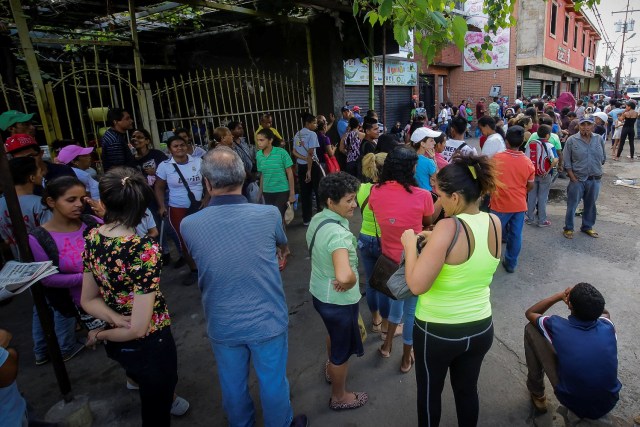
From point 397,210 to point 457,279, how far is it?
955mm

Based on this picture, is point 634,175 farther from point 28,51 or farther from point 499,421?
point 28,51

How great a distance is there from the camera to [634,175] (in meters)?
9.04

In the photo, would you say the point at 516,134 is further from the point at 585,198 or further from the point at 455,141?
the point at 585,198

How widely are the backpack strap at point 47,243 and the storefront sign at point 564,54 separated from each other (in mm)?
27665

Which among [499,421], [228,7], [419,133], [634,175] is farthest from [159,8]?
[634,175]

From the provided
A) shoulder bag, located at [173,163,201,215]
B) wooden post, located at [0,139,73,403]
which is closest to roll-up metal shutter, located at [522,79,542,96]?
shoulder bag, located at [173,163,201,215]

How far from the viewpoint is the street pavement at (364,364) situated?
251 cm

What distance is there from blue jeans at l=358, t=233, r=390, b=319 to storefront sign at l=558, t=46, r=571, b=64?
85.4 feet

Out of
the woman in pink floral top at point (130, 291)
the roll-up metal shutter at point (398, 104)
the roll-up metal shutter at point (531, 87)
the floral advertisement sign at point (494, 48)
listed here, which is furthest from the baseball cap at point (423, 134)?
the roll-up metal shutter at point (531, 87)

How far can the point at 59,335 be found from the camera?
311 centimetres

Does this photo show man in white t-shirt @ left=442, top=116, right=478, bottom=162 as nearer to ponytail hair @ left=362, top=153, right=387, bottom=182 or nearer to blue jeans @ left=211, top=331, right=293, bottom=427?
ponytail hair @ left=362, top=153, right=387, bottom=182

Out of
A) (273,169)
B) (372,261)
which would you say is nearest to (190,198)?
(273,169)

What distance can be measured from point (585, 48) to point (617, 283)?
35.4m

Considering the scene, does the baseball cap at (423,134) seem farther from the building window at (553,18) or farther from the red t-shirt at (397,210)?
the building window at (553,18)
